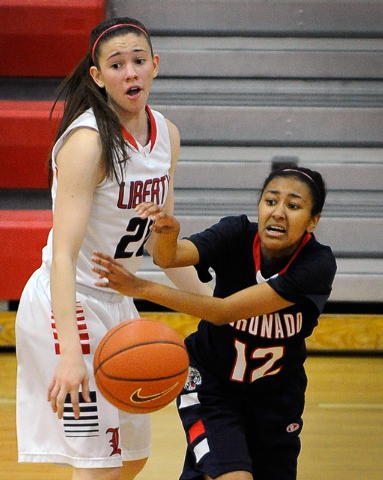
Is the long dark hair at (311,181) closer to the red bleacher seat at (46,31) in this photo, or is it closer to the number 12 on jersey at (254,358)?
Result: the number 12 on jersey at (254,358)

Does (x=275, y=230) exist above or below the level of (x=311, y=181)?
below

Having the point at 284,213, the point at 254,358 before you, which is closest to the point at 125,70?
the point at 284,213

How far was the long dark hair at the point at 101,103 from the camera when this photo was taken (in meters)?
2.30

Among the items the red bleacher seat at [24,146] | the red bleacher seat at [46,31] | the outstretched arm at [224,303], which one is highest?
the red bleacher seat at [46,31]

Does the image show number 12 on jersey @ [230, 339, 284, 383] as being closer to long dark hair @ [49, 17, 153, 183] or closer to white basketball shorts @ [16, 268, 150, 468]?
white basketball shorts @ [16, 268, 150, 468]

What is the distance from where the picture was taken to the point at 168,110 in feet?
19.3

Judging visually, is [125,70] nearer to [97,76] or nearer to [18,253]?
[97,76]

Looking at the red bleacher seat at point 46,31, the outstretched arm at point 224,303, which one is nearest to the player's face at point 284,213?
the outstretched arm at point 224,303

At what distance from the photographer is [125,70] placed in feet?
7.73

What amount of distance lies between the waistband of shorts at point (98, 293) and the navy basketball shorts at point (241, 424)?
0.40 metres

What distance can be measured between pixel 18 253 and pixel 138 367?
3.07 meters

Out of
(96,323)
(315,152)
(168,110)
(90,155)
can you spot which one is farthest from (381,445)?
(168,110)

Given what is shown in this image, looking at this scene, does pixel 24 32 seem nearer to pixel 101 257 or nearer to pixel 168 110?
pixel 168 110

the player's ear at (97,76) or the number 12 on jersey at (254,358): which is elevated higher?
the player's ear at (97,76)
